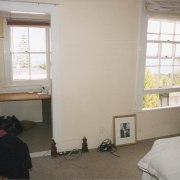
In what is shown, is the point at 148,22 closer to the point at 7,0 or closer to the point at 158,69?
the point at 158,69

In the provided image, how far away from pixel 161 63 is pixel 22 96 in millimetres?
2636

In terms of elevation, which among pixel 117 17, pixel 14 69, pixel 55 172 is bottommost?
pixel 55 172

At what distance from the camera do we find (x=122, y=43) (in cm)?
338

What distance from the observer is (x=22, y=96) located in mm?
4207

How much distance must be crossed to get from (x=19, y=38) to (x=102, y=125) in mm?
2507

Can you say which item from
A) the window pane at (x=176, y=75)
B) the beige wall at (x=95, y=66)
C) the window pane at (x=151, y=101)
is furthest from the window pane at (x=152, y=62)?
the window pane at (x=151, y=101)

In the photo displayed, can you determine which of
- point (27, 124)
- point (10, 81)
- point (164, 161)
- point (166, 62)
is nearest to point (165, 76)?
point (166, 62)

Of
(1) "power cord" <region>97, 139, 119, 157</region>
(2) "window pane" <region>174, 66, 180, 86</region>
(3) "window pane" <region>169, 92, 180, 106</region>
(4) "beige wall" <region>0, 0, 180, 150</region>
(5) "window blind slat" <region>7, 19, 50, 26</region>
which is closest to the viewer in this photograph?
(4) "beige wall" <region>0, 0, 180, 150</region>

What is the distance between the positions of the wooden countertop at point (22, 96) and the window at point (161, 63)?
192 centimetres

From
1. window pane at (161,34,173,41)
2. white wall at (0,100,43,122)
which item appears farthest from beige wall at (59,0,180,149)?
white wall at (0,100,43,122)

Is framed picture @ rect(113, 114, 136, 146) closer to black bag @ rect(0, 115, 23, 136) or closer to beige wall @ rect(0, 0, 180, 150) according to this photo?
beige wall @ rect(0, 0, 180, 150)

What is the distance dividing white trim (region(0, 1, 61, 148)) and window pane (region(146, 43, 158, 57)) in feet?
5.03

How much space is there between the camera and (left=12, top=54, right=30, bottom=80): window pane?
4.51 metres

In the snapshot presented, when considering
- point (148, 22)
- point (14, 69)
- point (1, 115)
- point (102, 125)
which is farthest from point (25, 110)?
point (148, 22)
